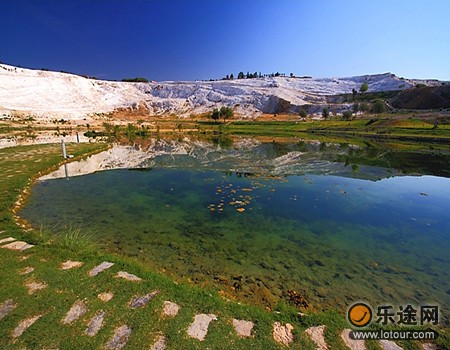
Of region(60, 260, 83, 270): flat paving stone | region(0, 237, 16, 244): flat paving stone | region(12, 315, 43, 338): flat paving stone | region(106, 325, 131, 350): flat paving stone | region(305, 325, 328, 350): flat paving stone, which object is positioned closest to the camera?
region(106, 325, 131, 350): flat paving stone

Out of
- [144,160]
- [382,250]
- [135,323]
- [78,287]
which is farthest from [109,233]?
[144,160]

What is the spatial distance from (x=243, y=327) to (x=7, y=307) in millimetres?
4535

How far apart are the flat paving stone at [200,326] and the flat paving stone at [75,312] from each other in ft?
6.94

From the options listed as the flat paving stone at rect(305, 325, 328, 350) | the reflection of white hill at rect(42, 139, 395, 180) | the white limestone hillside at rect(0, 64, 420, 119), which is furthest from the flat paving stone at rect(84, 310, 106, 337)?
the white limestone hillside at rect(0, 64, 420, 119)

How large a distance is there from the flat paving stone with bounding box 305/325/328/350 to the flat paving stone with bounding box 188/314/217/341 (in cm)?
186

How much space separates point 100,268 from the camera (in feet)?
21.7

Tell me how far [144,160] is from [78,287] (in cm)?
2018

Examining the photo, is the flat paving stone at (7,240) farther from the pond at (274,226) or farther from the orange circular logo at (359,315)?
the orange circular logo at (359,315)

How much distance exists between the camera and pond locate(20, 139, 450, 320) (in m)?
7.40

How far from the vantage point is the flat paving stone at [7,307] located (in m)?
4.91

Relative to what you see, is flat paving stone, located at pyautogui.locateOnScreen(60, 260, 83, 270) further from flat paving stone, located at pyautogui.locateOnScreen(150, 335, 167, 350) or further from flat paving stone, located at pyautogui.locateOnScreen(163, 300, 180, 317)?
flat paving stone, located at pyautogui.locateOnScreen(150, 335, 167, 350)

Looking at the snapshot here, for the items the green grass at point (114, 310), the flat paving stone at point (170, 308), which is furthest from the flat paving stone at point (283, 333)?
the flat paving stone at point (170, 308)

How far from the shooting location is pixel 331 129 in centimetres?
6281

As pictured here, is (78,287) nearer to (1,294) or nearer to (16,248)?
(1,294)
